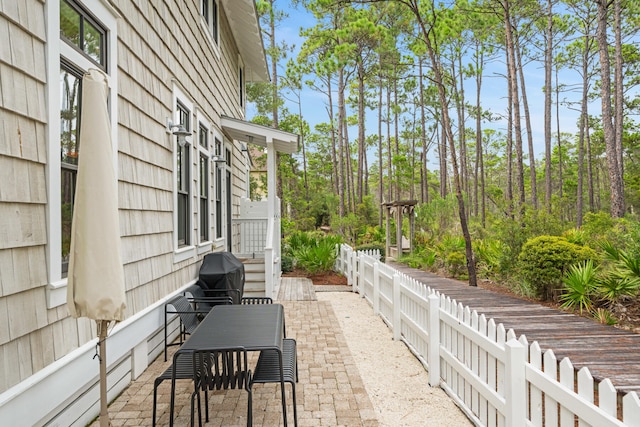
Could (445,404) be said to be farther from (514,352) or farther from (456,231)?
(456,231)

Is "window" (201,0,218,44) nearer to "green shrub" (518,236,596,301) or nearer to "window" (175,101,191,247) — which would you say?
"window" (175,101,191,247)

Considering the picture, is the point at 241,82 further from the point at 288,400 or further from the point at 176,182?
the point at 288,400

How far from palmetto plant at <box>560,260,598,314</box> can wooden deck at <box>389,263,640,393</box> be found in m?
0.34

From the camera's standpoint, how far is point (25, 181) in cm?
254

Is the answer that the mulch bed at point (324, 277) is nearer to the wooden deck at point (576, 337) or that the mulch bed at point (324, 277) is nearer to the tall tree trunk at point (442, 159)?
the wooden deck at point (576, 337)

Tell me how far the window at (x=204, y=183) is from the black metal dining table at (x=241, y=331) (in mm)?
3336

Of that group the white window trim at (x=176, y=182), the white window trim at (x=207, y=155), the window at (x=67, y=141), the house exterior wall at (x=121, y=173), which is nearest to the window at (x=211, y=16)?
the house exterior wall at (x=121, y=173)

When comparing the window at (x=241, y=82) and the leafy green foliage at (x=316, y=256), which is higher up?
the window at (x=241, y=82)

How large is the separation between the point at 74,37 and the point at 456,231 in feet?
52.1

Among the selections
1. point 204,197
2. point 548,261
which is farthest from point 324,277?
point 548,261

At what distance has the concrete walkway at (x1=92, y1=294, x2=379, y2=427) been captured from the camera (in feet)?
11.3

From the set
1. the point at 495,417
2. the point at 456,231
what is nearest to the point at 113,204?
the point at 495,417

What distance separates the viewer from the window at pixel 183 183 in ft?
20.0

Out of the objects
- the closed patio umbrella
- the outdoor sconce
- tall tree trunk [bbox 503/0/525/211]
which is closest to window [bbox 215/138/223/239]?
the outdoor sconce
